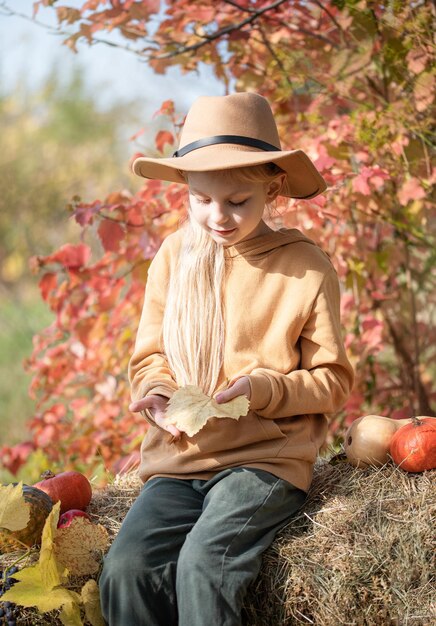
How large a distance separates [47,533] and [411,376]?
111 inches

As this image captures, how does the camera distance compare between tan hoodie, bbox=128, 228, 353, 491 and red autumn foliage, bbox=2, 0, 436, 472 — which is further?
red autumn foliage, bbox=2, 0, 436, 472

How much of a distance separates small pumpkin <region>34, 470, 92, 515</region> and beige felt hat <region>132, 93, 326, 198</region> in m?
1.05

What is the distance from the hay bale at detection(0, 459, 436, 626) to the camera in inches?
86.2

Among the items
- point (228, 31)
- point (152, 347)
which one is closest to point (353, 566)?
point (152, 347)

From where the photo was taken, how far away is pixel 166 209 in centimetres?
388

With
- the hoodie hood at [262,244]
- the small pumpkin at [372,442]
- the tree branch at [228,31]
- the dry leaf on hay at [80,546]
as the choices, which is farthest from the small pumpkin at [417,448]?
the tree branch at [228,31]

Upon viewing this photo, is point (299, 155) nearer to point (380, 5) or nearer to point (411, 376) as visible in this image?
point (380, 5)

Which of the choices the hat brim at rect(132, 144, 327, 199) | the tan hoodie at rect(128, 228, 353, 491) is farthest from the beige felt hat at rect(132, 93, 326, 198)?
the tan hoodie at rect(128, 228, 353, 491)

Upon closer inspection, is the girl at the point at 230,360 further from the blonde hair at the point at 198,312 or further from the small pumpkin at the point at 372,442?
the small pumpkin at the point at 372,442

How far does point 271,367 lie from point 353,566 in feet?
2.07

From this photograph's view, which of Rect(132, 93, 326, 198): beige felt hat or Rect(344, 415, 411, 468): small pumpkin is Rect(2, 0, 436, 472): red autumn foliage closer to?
Rect(132, 93, 326, 198): beige felt hat

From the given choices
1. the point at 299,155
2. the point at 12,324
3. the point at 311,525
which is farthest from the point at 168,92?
the point at 311,525

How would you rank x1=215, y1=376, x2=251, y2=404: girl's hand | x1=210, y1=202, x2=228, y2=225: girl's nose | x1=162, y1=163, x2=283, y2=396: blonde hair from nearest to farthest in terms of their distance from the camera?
x1=215, y1=376, x2=251, y2=404: girl's hand, x1=210, y1=202, x2=228, y2=225: girl's nose, x1=162, y1=163, x2=283, y2=396: blonde hair

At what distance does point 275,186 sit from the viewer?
2.64 metres
